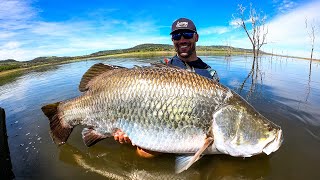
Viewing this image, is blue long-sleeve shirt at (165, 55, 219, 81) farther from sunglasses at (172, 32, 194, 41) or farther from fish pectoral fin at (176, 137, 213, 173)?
fish pectoral fin at (176, 137, 213, 173)

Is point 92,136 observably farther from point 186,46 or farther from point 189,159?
point 186,46

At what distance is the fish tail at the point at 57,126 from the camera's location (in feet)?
15.4

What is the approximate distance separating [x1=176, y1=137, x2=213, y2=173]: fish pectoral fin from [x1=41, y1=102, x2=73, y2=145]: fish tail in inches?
82.0

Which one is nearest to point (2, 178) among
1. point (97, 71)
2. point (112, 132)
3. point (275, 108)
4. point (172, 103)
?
point (112, 132)

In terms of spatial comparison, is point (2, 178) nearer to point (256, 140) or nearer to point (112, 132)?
point (112, 132)

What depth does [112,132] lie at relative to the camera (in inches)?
167

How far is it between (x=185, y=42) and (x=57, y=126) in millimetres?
2958

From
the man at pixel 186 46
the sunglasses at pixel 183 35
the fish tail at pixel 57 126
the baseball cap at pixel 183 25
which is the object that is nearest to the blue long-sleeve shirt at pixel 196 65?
the man at pixel 186 46

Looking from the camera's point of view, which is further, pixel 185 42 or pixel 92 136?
pixel 185 42

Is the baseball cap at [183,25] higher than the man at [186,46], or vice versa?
the baseball cap at [183,25]

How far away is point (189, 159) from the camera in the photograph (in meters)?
3.76

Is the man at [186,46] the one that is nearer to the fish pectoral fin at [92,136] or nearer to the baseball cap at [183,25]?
the baseball cap at [183,25]

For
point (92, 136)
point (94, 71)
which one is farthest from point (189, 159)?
point (94, 71)

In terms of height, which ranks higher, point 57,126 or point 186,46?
point 186,46
